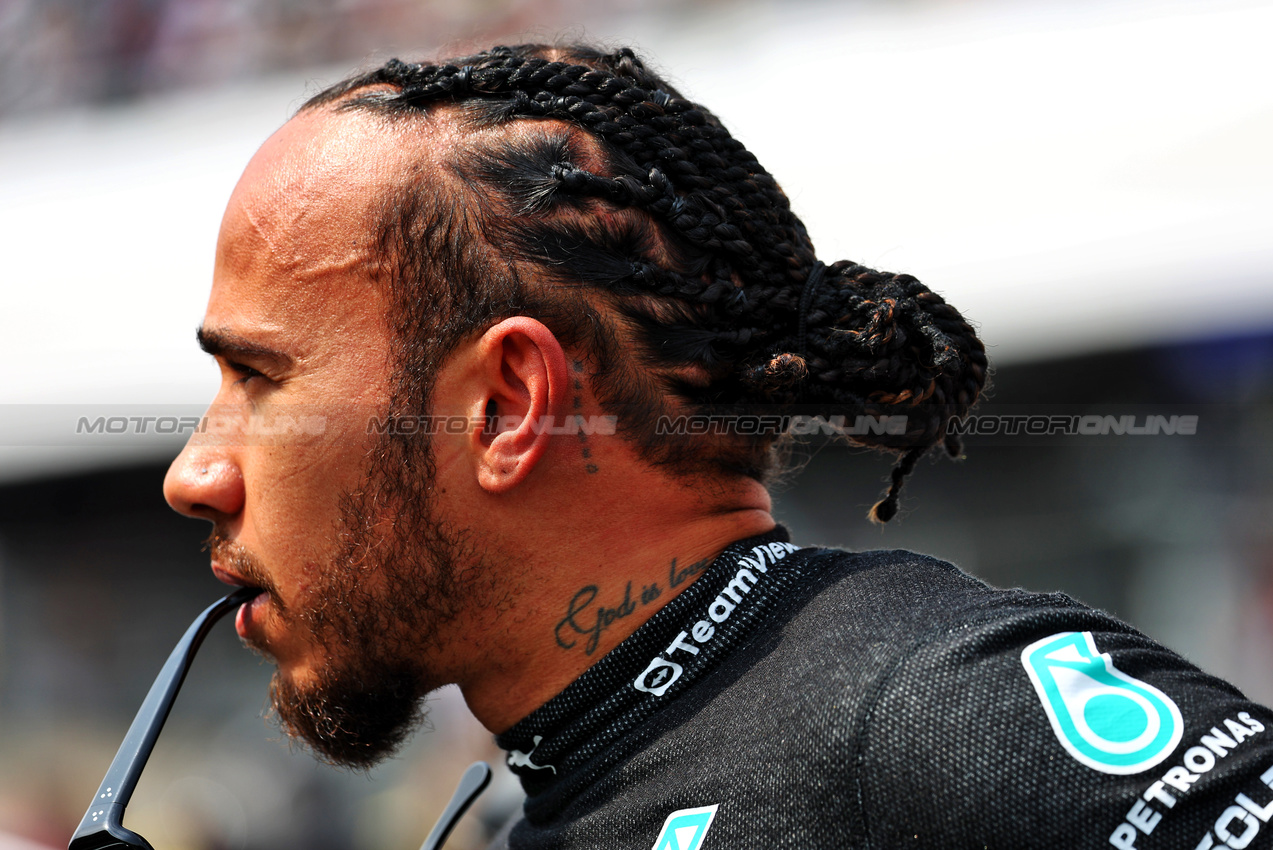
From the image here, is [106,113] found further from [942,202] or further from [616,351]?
[616,351]

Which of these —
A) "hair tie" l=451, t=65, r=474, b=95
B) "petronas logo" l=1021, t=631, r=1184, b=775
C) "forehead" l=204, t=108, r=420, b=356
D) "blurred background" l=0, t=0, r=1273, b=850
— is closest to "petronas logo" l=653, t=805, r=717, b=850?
"petronas logo" l=1021, t=631, r=1184, b=775

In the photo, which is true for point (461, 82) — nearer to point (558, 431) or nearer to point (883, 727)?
point (558, 431)

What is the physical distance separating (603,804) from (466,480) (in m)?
0.53

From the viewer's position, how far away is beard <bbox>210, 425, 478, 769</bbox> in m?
1.51

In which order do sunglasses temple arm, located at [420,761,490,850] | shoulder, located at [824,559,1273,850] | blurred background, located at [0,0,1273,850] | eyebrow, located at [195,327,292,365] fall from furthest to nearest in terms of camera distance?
1. blurred background, located at [0,0,1273,850]
2. sunglasses temple arm, located at [420,761,490,850]
3. eyebrow, located at [195,327,292,365]
4. shoulder, located at [824,559,1273,850]

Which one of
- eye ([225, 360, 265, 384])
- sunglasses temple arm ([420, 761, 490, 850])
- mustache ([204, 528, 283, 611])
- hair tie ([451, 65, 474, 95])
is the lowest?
sunglasses temple arm ([420, 761, 490, 850])

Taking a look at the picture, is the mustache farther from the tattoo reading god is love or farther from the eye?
the tattoo reading god is love

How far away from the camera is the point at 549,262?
5.04 ft

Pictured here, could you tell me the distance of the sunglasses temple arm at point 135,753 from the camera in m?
1.38

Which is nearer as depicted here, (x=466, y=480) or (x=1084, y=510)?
(x=466, y=480)

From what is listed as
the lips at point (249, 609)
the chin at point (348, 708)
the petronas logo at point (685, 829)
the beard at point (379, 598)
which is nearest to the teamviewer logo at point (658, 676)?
the petronas logo at point (685, 829)

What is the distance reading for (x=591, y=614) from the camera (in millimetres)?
1505

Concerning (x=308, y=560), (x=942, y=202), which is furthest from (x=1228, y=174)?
(x=308, y=560)

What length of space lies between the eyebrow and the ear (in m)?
0.36
